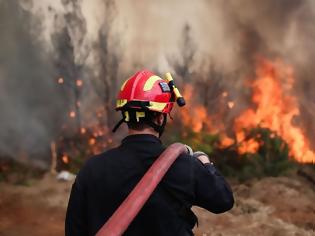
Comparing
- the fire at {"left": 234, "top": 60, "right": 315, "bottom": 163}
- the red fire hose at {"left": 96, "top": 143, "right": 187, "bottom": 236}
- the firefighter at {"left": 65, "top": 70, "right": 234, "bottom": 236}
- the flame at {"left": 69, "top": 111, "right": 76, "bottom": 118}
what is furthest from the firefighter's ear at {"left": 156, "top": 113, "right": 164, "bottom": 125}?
the flame at {"left": 69, "top": 111, "right": 76, "bottom": 118}

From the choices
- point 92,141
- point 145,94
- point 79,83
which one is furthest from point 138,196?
point 79,83

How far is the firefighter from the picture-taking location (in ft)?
7.93

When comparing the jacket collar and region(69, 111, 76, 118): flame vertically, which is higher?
the jacket collar

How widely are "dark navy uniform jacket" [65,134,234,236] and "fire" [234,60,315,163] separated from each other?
1009 cm

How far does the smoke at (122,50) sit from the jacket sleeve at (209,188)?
1074 cm

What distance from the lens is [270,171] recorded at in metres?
10.9

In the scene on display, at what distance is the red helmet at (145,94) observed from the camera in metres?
2.56

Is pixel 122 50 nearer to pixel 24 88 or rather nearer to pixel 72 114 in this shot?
pixel 72 114

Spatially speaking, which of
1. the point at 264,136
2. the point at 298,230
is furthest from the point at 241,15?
the point at 298,230

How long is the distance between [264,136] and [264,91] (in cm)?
285

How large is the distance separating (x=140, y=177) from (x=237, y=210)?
679 centimetres

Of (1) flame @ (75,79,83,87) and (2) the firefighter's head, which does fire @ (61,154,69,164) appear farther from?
(2) the firefighter's head

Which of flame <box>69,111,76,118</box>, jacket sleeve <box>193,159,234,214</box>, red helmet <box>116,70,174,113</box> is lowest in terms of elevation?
flame <box>69,111,76,118</box>

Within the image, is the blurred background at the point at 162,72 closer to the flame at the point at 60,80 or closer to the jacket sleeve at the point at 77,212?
the flame at the point at 60,80
